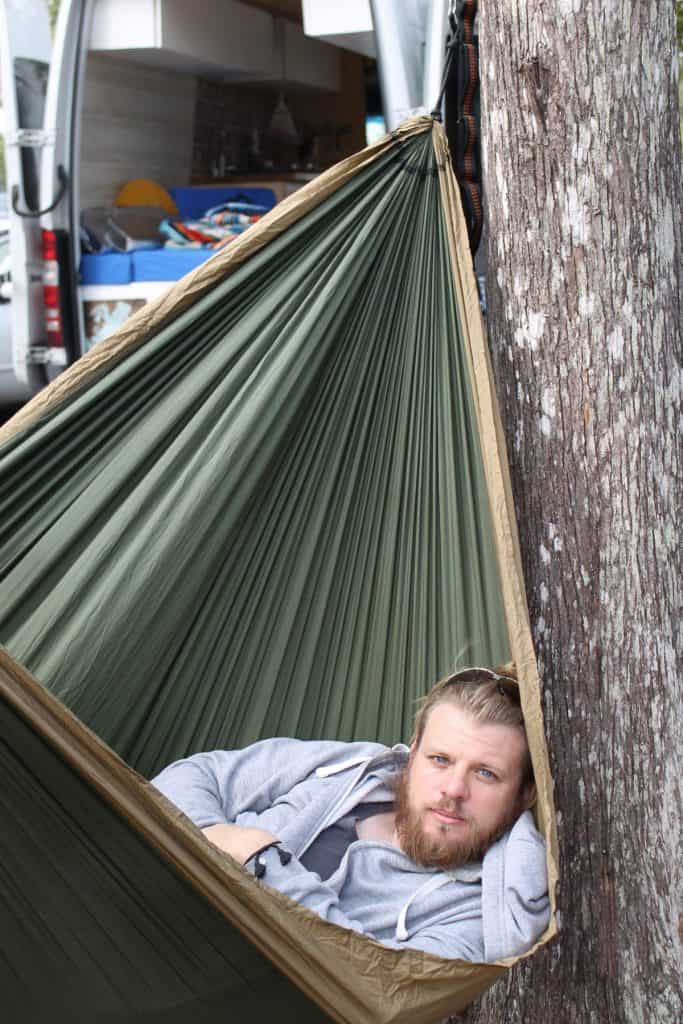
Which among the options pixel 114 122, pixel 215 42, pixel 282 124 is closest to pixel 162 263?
pixel 114 122

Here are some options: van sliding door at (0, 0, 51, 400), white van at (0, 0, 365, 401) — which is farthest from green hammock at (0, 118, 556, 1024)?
van sliding door at (0, 0, 51, 400)

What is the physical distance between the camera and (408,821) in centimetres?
192

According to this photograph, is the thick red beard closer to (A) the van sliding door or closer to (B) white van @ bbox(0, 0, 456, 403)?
(B) white van @ bbox(0, 0, 456, 403)

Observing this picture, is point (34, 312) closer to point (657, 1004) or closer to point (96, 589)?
point (96, 589)

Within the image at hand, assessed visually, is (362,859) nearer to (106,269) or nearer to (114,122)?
(106,269)

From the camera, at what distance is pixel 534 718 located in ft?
5.50

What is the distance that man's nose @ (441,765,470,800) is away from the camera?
1824 mm

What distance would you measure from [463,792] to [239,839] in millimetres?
320

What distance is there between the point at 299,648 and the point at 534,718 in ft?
1.93

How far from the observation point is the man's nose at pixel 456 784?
1824 millimetres

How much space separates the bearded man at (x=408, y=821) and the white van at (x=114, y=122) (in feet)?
7.78

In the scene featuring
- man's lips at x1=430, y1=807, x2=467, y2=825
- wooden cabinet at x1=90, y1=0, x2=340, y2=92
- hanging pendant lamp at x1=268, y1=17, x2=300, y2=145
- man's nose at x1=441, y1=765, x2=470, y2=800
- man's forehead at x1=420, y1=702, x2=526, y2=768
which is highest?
wooden cabinet at x1=90, y1=0, x2=340, y2=92

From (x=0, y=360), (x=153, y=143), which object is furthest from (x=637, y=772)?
(x=153, y=143)

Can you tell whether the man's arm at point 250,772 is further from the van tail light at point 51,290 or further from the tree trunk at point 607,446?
the van tail light at point 51,290
